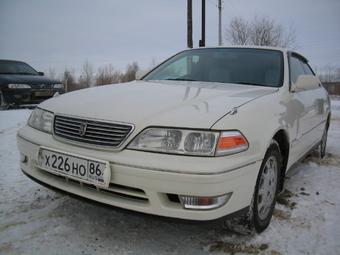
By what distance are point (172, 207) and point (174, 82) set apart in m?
1.55

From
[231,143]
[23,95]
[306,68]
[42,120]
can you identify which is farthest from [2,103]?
[231,143]

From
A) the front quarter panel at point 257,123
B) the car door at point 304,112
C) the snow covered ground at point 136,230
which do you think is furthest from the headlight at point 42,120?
the car door at point 304,112

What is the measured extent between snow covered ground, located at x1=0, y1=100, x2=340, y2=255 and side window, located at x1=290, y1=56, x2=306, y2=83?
1.16 meters

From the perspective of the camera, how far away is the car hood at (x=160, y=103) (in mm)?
2188

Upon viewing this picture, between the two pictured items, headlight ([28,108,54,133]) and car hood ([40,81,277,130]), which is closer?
car hood ([40,81,277,130])

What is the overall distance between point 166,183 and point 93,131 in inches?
24.1

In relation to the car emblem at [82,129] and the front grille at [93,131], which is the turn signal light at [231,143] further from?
the car emblem at [82,129]

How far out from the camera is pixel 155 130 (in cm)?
215

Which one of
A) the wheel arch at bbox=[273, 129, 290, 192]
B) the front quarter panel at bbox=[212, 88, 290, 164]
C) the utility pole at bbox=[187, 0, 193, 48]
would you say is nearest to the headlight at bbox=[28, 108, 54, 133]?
the front quarter panel at bbox=[212, 88, 290, 164]

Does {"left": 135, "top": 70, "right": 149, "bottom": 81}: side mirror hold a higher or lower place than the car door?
higher

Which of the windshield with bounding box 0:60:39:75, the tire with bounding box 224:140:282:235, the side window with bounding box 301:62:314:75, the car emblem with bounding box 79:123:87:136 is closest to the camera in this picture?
the car emblem with bounding box 79:123:87:136

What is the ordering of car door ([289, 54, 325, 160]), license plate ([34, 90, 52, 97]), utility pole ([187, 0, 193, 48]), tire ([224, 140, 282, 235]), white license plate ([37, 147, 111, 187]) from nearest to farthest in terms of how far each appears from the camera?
white license plate ([37, 147, 111, 187]) < tire ([224, 140, 282, 235]) < car door ([289, 54, 325, 160]) < license plate ([34, 90, 52, 97]) < utility pole ([187, 0, 193, 48])

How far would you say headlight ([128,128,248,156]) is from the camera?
2.06m

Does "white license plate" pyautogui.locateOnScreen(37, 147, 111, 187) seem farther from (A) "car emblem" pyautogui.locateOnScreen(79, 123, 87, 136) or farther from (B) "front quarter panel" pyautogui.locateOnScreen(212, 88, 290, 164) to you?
(B) "front quarter panel" pyautogui.locateOnScreen(212, 88, 290, 164)
